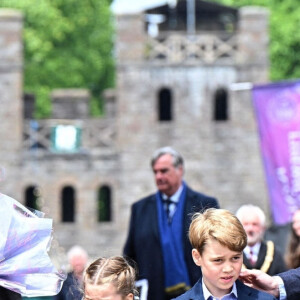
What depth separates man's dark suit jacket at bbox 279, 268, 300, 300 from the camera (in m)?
5.96

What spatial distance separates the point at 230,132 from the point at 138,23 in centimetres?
411

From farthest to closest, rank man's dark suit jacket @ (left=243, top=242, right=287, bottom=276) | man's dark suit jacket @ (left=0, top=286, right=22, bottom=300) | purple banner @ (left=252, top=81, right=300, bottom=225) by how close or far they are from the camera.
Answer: purple banner @ (left=252, top=81, right=300, bottom=225) < man's dark suit jacket @ (left=243, top=242, right=287, bottom=276) < man's dark suit jacket @ (left=0, top=286, right=22, bottom=300)

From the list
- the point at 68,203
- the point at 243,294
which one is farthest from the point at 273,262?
the point at 68,203

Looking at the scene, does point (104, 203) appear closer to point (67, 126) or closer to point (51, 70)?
point (51, 70)

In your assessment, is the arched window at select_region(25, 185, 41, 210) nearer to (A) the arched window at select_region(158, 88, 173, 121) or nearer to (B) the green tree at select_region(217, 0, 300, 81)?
(A) the arched window at select_region(158, 88, 173, 121)

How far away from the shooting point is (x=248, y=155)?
34.0 m

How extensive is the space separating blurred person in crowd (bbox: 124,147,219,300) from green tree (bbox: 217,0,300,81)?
106 feet

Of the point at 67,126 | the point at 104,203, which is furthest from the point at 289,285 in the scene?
the point at 104,203

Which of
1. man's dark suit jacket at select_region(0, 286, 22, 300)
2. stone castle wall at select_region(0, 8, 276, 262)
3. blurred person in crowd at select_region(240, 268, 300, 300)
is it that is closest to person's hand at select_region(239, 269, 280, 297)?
blurred person in crowd at select_region(240, 268, 300, 300)

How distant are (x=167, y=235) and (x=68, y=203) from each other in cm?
2563

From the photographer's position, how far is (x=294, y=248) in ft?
29.5

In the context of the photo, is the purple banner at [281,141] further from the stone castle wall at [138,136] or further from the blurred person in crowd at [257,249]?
the stone castle wall at [138,136]

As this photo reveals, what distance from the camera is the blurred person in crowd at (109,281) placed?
559 cm

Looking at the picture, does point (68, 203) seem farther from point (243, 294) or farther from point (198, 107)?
point (243, 294)
